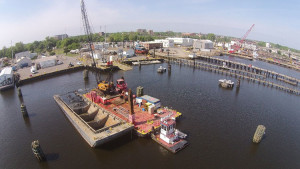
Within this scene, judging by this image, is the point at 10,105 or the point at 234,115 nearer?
the point at 234,115

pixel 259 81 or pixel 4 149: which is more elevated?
pixel 259 81

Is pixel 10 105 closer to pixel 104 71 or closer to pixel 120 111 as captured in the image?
pixel 120 111

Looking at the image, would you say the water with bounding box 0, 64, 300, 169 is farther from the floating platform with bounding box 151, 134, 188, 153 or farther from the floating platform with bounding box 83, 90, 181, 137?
the floating platform with bounding box 83, 90, 181, 137

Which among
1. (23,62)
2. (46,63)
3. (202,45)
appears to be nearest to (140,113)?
(46,63)

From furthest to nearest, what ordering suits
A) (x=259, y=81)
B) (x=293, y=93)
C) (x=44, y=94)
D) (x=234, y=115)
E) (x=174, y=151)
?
(x=259, y=81), (x=293, y=93), (x=44, y=94), (x=234, y=115), (x=174, y=151)

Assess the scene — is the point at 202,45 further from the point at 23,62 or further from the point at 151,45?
the point at 23,62

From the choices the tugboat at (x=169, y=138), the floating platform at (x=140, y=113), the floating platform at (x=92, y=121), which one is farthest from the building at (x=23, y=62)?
the tugboat at (x=169, y=138)

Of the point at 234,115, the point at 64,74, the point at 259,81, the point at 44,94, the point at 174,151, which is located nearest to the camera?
the point at 174,151

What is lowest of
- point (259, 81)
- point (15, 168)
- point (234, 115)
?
point (15, 168)

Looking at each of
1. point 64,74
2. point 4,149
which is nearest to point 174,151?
point 4,149
